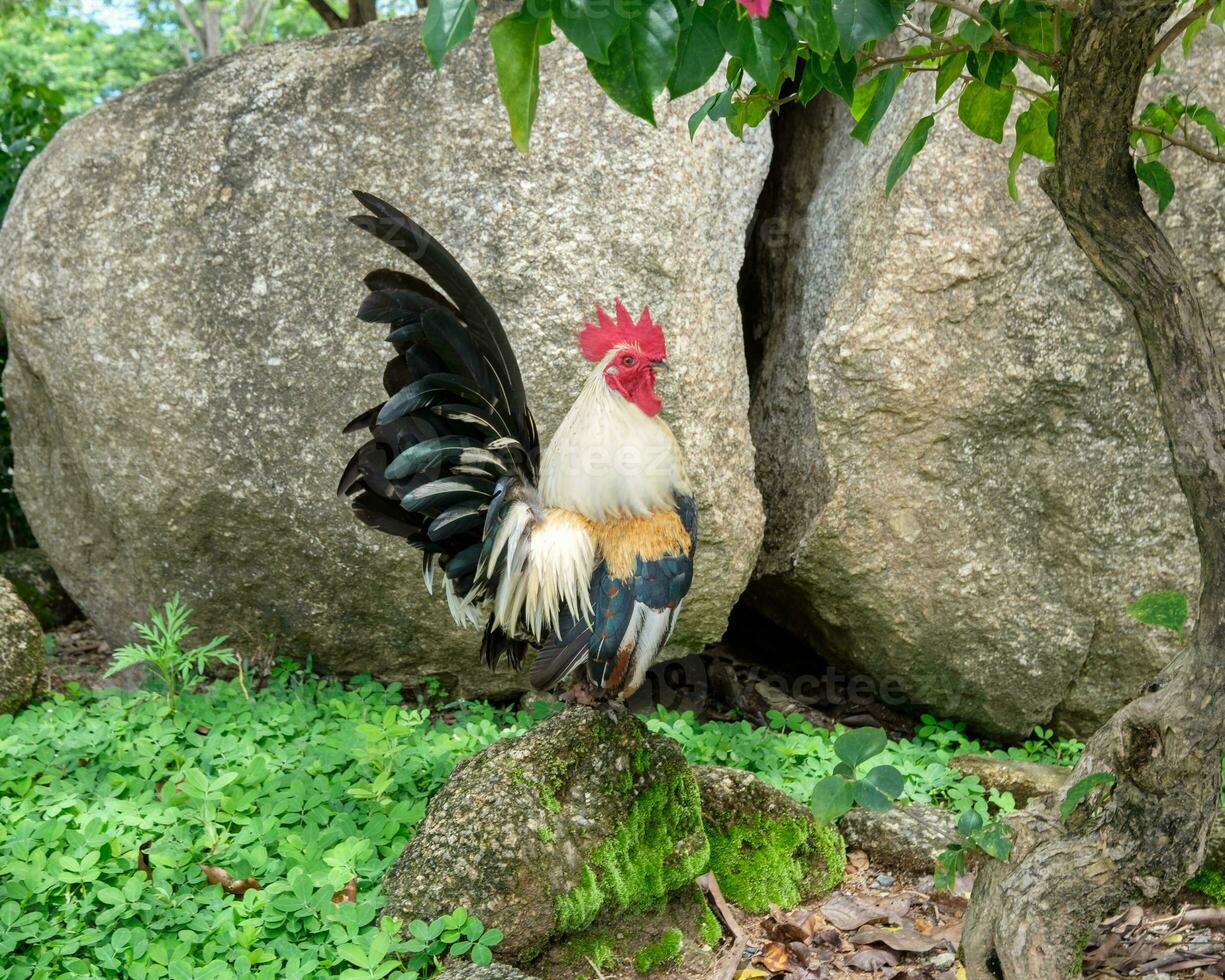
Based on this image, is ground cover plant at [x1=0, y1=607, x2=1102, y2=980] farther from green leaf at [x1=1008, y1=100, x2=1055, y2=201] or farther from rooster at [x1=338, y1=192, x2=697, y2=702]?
green leaf at [x1=1008, y1=100, x2=1055, y2=201]

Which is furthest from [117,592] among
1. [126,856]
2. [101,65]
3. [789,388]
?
[101,65]

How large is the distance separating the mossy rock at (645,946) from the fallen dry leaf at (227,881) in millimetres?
839

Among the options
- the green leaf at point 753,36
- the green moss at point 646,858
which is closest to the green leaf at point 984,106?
the green leaf at point 753,36

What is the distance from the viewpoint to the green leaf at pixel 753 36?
1559mm

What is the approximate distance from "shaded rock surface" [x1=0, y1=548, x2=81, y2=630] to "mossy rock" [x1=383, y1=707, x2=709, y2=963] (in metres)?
3.81

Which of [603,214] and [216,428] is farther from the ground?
[603,214]

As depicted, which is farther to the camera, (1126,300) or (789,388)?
(789,388)

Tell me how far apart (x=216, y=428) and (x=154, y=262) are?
0.76 metres

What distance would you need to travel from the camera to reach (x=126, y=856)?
122 inches

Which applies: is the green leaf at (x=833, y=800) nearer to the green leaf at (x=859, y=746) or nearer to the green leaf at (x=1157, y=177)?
the green leaf at (x=859, y=746)

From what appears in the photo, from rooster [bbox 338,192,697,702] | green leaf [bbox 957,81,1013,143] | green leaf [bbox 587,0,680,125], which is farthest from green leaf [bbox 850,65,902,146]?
rooster [bbox 338,192,697,702]

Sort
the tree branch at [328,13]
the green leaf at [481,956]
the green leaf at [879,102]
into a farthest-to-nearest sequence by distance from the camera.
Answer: the tree branch at [328,13] < the green leaf at [481,956] < the green leaf at [879,102]

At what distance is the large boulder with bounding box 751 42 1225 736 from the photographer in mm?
4457

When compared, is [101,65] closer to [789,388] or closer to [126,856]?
[789,388]
